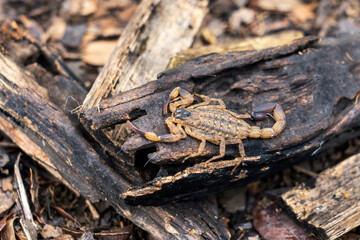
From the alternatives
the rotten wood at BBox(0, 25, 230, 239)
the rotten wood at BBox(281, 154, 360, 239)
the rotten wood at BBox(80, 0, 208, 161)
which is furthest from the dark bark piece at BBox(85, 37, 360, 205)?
the rotten wood at BBox(80, 0, 208, 161)

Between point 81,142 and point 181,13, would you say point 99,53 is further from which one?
point 81,142

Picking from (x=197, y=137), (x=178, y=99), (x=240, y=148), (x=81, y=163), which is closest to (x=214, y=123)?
(x=197, y=137)

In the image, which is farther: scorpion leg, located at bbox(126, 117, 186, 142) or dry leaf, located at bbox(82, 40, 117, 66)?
dry leaf, located at bbox(82, 40, 117, 66)

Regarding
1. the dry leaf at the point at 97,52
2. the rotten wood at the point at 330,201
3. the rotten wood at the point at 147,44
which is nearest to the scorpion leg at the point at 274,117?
the rotten wood at the point at 330,201

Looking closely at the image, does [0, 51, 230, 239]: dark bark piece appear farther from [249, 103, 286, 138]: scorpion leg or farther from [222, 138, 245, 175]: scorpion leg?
[249, 103, 286, 138]: scorpion leg

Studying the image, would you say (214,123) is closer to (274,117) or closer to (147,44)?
(274,117)

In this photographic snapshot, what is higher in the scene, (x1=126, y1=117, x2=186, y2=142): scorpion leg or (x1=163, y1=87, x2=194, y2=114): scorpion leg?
(x1=163, y1=87, x2=194, y2=114): scorpion leg
